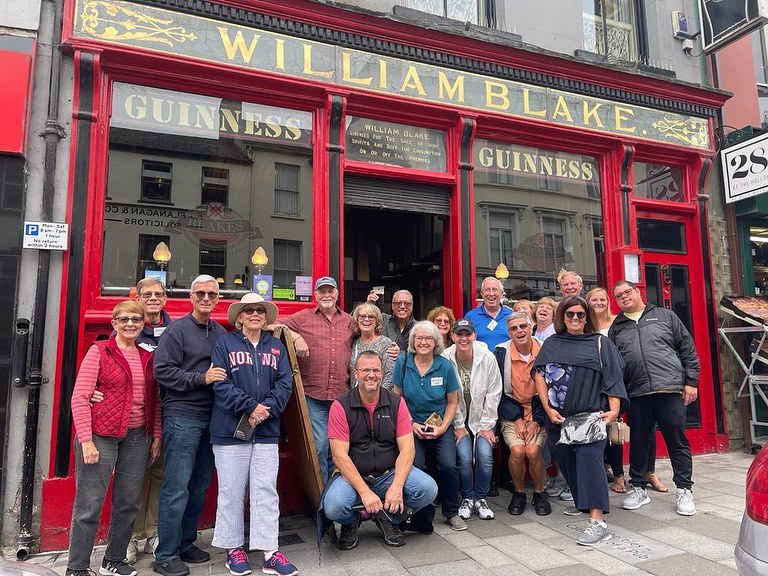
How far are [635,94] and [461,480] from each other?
5.65 m

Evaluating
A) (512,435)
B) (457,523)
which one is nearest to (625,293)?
(512,435)

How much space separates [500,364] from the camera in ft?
17.2

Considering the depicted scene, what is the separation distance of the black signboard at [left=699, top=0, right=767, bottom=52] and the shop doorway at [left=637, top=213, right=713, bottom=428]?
2.58 m

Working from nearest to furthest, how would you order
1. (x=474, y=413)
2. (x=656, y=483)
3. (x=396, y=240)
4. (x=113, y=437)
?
(x=113, y=437), (x=474, y=413), (x=656, y=483), (x=396, y=240)

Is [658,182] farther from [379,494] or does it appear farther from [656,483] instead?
[379,494]

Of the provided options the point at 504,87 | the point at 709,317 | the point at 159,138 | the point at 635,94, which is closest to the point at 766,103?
the point at 635,94

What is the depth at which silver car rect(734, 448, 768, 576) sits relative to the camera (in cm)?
214

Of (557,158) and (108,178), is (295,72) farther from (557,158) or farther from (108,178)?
(557,158)

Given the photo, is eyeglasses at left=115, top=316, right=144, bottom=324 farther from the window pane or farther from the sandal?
the sandal

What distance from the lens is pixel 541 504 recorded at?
4.82 m

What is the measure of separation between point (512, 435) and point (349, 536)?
1849 millimetres

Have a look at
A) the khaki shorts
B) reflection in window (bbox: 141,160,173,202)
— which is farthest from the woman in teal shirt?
reflection in window (bbox: 141,160,173,202)

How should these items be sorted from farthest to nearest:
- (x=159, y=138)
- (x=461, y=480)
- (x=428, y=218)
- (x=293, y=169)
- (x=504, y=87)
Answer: (x=428, y=218), (x=504, y=87), (x=293, y=169), (x=159, y=138), (x=461, y=480)

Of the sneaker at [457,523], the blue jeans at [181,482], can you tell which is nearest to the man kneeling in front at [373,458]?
the sneaker at [457,523]
